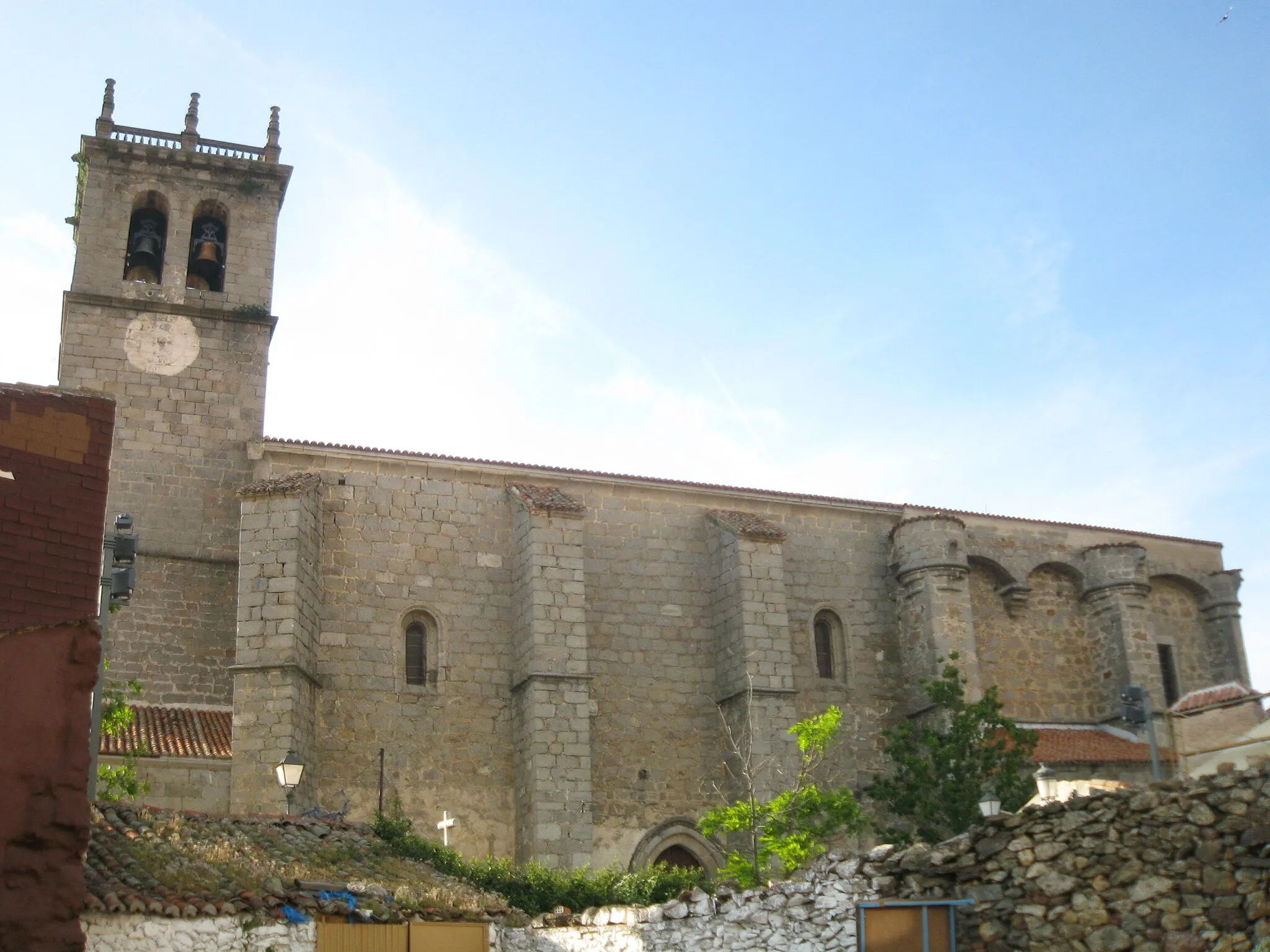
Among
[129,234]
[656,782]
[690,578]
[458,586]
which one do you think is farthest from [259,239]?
[656,782]

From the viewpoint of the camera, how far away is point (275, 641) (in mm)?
19547

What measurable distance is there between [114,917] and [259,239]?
1770 cm

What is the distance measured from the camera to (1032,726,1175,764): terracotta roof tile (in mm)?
23156

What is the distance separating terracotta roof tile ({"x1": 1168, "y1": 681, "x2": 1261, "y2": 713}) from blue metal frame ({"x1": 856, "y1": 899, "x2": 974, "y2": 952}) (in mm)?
9370

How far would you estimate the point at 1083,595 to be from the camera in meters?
26.5

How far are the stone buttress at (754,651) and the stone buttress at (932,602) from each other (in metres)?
2.31

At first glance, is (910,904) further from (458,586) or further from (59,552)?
(458,586)

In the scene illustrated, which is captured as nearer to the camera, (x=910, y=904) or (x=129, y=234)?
(x=910, y=904)

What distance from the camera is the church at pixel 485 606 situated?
2036cm

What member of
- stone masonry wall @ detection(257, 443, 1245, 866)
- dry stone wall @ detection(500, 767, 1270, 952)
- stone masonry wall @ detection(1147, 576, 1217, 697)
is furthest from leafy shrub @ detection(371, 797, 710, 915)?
stone masonry wall @ detection(1147, 576, 1217, 697)

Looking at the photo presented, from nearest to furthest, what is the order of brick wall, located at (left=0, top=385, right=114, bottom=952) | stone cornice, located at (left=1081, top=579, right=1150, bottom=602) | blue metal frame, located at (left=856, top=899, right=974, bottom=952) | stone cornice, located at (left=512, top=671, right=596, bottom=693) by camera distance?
brick wall, located at (left=0, top=385, right=114, bottom=952), blue metal frame, located at (left=856, top=899, right=974, bottom=952), stone cornice, located at (left=512, top=671, right=596, bottom=693), stone cornice, located at (left=1081, top=579, right=1150, bottom=602)

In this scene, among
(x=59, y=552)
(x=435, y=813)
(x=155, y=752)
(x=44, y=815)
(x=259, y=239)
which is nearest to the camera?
(x=44, y=815)

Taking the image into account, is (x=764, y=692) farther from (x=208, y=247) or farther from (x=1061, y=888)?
(x=208, y=247)

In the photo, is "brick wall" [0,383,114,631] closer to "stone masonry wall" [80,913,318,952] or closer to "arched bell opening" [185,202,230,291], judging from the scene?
"stone masonry wall" [80,913,318,952]
